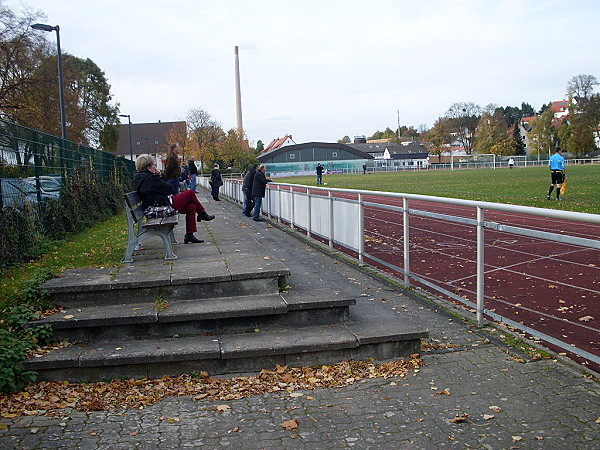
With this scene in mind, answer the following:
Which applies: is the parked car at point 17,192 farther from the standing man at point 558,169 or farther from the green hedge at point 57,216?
the standing man at point 558,169

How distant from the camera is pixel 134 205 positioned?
8484mm

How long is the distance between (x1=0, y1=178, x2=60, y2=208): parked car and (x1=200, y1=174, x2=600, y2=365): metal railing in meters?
5.36

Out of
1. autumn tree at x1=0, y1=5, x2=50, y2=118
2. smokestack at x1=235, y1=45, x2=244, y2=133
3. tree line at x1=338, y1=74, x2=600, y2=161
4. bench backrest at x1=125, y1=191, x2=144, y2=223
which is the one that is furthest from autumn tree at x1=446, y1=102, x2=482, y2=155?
bench backrest at x1=125, y1=191, x2=144, y2=223

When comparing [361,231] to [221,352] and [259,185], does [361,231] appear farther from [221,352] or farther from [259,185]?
[259,185]

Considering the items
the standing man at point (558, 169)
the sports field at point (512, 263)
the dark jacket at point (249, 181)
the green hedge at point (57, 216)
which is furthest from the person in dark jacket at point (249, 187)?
the standing man at point (558, 169)

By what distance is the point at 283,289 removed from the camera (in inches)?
264

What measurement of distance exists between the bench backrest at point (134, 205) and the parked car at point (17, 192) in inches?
A: 99.6

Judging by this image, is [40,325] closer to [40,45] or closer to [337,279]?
[337,279]

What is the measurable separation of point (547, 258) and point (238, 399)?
300 cm

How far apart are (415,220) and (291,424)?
4.10 metres

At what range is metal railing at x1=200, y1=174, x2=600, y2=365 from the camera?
16.4ft

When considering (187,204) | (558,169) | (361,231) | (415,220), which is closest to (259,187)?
(187,204)

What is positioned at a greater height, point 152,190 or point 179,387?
point 152,190

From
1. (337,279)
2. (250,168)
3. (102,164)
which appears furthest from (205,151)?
(337,279)
